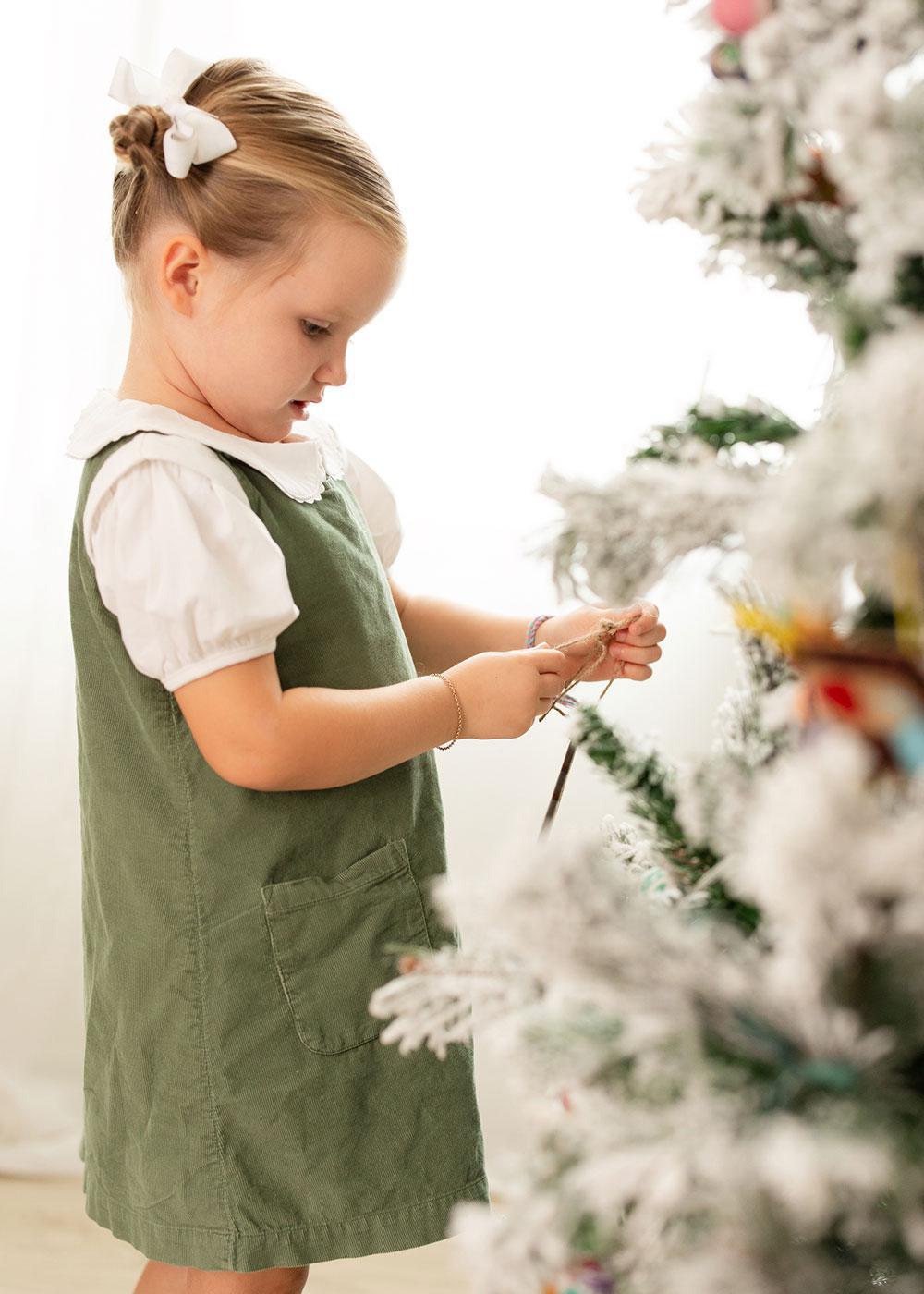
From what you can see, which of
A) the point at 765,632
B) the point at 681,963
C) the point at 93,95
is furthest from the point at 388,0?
the point at 681,963

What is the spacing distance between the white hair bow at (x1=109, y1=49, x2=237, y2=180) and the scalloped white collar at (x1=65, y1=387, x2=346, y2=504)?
0.15 meters

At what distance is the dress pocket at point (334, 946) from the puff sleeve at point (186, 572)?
7.5 inches

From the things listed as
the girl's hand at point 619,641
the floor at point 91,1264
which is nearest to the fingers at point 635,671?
the girl's hand at point 619,641

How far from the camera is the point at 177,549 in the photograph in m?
0.77

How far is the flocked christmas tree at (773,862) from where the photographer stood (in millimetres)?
361

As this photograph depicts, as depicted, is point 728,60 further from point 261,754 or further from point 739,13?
point 261,754

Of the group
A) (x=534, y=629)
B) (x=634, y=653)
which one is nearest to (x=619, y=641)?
(x=634, y=653)

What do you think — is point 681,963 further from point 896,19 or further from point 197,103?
point 197,103

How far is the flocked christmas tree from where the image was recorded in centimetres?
36

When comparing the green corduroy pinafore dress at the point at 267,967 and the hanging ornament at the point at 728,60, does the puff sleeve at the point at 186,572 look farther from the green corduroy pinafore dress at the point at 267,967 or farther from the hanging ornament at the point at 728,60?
the hanging ornament at the point at 728,60

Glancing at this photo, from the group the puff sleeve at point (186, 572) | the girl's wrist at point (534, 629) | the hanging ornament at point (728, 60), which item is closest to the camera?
the hanging ornament at point (728, 60)

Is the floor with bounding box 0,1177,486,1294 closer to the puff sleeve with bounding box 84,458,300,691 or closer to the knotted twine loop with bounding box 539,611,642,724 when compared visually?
the knotted twine loop with bounding box 539,611,642,724

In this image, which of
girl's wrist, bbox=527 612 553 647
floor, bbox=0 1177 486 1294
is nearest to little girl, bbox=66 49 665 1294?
girl's wrist, bbox=527 612 553 647

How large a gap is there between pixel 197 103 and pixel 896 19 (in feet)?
2.00
